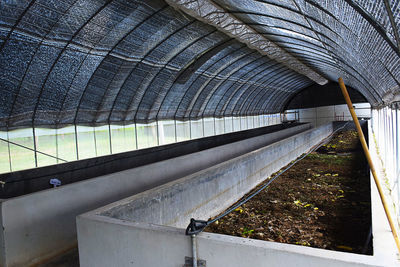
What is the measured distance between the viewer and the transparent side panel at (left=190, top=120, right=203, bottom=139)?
82.2ft

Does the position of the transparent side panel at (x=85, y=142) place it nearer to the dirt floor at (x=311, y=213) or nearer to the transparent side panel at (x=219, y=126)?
the dirt floor at (x=311, y=213)

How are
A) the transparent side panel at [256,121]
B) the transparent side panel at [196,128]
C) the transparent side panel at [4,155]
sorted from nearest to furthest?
the transparent side panel at [4,155], the transparent side panel at [196,128], the transparent side panel at [256,121]

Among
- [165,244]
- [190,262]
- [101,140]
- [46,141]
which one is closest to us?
[190,262]

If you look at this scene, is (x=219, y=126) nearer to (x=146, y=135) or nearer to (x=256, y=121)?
(x=146, y=135)

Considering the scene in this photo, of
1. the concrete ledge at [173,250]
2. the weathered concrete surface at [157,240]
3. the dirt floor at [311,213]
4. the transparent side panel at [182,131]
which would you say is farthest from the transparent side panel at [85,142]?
the concrete ledge at [173,250]

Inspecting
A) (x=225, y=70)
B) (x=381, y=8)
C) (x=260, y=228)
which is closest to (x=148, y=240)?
(x=260, y=228)

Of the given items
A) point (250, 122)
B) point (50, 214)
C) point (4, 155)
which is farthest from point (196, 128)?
point (50, 214)

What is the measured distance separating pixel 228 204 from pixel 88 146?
10.6 m

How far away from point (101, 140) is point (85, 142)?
1.05 m

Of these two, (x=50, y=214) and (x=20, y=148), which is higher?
(x=20, y=148)

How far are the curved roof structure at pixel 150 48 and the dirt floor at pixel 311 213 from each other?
10.2 ft

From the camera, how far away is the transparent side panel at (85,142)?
53.9 ft

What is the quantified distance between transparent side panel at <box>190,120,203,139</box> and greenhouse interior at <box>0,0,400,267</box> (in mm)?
669

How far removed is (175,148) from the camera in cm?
1416
